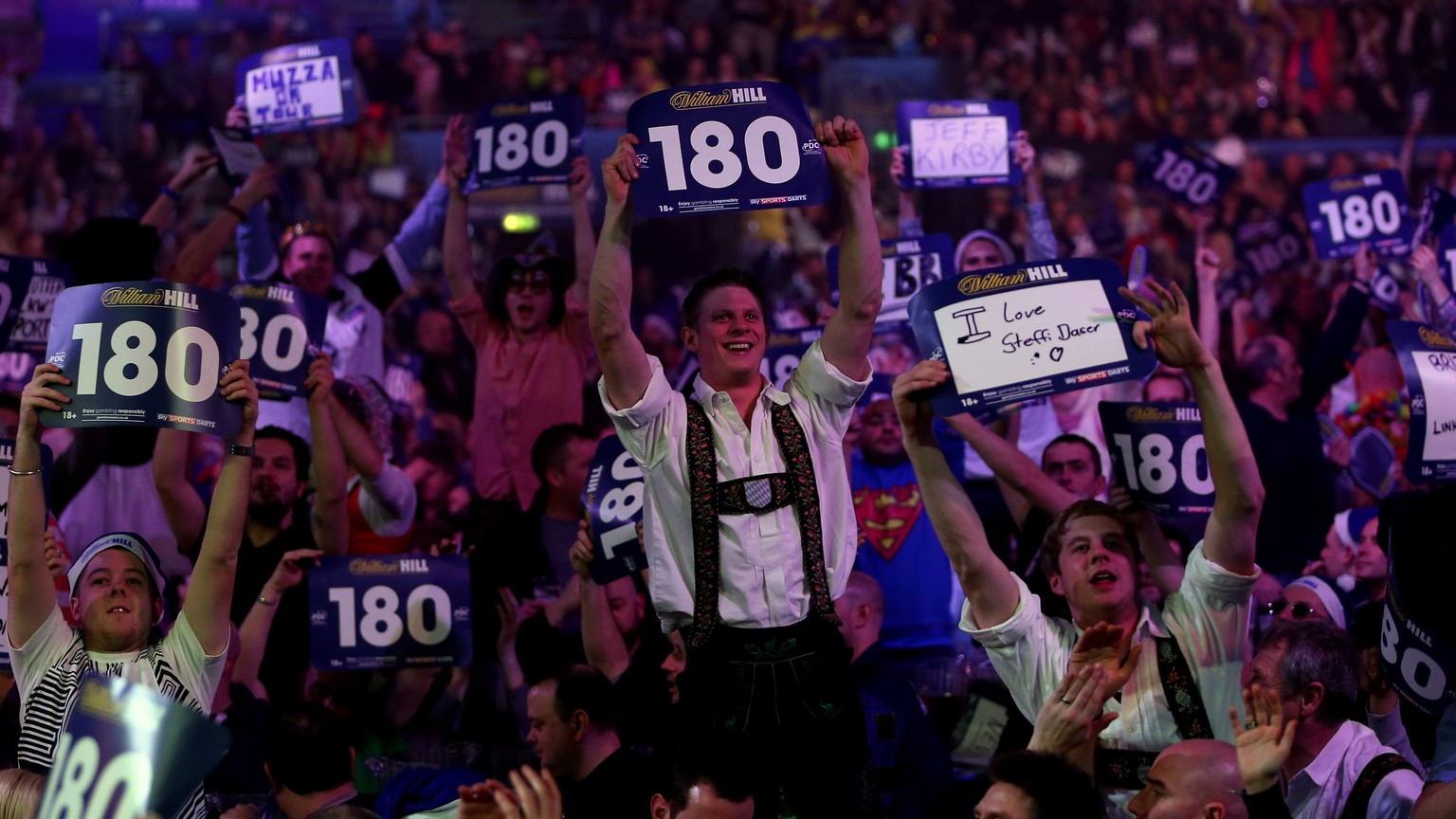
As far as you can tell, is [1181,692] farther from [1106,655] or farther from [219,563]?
[219,563]

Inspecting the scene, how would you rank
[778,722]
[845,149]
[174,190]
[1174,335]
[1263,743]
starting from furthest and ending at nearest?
[174,190] → [845,149] → [1174,335] → [778,722] → [1263,743]

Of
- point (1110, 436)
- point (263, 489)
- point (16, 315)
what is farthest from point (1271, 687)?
point (16, 315)

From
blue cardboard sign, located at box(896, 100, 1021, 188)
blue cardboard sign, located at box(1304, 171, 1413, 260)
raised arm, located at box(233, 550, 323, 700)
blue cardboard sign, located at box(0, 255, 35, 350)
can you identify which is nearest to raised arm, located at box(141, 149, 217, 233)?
blue cardboard sign, located at box(0, 255, 35, 350)

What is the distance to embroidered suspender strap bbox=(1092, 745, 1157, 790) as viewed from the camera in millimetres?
3912

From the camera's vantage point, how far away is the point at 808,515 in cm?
404

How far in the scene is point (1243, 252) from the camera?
1113 cm

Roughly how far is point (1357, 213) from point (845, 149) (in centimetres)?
517

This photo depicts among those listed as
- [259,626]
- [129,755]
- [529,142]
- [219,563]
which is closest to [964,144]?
[529,142]

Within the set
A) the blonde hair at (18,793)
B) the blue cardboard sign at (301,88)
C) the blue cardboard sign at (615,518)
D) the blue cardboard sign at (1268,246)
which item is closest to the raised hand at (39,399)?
the blonde hair at (18,793)

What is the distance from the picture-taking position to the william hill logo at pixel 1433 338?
4902 millimetres

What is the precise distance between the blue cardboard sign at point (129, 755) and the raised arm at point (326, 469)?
3153 mm

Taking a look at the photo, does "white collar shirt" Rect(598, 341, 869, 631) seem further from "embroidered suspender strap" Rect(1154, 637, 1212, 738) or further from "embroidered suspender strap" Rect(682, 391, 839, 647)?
"embroidered suspender strap" Rect(1154, 637, 1212, 738)

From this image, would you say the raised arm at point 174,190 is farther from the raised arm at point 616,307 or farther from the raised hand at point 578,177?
the raised arm at point 616,307

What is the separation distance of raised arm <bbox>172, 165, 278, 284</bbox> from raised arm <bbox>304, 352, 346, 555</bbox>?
113 centimetres
